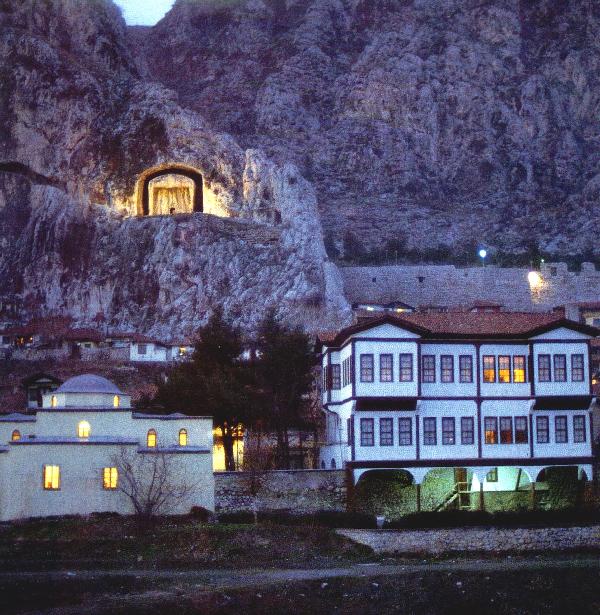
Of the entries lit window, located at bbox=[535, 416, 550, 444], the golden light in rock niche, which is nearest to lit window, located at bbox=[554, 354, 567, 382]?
lit window, located at bbox=[535, 416, 550, 444]

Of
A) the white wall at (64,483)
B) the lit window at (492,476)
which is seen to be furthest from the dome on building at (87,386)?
the lit window at (492,476)

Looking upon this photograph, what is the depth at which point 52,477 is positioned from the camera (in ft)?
178

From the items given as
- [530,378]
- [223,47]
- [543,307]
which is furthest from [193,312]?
[223,47]

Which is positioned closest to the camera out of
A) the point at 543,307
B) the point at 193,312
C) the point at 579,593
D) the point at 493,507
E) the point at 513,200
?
the point at 579,593

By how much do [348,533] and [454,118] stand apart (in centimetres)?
10970

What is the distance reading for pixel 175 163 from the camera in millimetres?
122562

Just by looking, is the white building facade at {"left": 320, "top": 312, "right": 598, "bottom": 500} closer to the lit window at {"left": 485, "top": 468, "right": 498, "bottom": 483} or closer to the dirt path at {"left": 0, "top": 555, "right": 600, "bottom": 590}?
the lit window at {"left": 485, "top": 468, "right": 498, "bottom": 483}

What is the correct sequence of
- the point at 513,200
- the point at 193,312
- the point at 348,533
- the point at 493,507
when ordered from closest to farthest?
1. the point at 348,533
2. the point at 493,507
3. the point at 193,312
4. the point at 513,200

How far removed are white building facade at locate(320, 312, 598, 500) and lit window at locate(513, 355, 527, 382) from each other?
0.05 meters

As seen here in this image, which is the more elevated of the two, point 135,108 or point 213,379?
point 135,108

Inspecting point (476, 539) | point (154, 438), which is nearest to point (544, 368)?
point (476, 539)

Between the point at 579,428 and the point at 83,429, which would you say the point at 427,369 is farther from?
the point at 83,429

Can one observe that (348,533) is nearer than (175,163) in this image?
Yes

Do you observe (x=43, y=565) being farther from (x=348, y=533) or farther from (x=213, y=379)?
(x=213, y=379)
